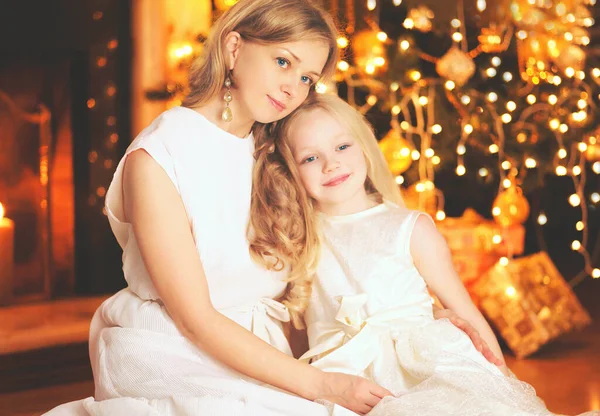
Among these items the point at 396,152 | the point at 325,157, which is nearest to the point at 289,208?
the point at 325,157

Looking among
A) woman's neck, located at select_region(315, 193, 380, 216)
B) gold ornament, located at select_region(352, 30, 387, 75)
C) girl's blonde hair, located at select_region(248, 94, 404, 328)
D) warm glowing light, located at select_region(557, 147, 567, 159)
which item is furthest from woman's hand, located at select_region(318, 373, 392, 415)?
warm glowing light, located at select_region(557, 147, 567, 159)

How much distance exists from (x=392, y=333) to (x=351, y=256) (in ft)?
0.59

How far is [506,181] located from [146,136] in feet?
8.26

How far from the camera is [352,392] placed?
1.35 metres

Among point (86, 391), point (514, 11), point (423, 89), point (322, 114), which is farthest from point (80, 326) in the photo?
point (514, 11)

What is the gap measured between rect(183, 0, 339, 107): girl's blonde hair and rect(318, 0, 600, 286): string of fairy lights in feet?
6.21

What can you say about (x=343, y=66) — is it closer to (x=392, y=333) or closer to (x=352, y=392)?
(x=392, y=333)

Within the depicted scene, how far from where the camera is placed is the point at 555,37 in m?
3.81

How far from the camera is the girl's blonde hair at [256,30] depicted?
4.94 feet

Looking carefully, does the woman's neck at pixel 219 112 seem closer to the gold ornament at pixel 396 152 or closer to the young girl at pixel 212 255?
the young girl at pixel 212 255

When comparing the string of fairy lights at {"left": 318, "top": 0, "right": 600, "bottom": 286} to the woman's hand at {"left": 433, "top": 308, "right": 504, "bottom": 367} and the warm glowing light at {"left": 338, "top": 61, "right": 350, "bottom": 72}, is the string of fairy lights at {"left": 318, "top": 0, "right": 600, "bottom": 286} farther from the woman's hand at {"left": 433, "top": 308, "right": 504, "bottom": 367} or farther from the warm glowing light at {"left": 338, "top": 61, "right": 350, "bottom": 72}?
the woman's hand at {"left": 433, "top": 308, "right": 504, "bottom": 367}

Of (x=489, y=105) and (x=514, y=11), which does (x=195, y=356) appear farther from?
(x=514, y=11)

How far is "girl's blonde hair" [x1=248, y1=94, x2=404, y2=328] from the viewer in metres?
1.58

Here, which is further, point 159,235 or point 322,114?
point 322,114
